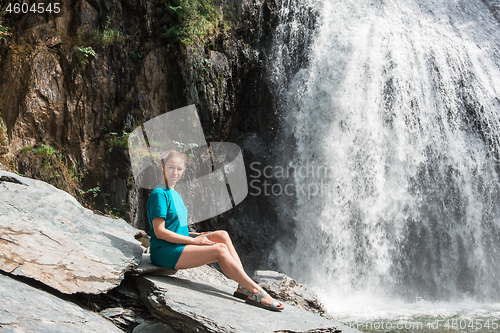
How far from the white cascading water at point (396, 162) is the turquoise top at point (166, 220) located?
5206mm

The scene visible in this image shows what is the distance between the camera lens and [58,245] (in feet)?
9.30

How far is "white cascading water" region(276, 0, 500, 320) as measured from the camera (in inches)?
310

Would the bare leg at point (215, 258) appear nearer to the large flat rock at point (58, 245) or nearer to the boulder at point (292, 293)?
the large flat rock at point (58, 245)

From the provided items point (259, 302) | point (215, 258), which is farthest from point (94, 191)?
point (259, 302)

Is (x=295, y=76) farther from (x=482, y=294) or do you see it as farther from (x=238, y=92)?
(x=482, y=294)

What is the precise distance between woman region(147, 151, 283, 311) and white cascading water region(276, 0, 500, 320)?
4.76 meters

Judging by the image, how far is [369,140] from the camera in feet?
28.1

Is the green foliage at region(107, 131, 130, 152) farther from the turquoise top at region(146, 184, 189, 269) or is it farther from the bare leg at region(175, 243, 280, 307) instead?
the bare leg at region(175, 243, 280, 307)

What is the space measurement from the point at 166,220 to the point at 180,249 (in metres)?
0.29

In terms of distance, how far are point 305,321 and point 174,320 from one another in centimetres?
109

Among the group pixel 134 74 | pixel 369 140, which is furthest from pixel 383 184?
pixel 134 74

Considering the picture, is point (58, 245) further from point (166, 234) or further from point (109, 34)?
point (109, 34)

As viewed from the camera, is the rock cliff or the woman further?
the woman

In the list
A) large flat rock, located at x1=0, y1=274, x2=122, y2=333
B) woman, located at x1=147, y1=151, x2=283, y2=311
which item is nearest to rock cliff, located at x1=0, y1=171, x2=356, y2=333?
large flat rock, located at x1=0, y1=274, x2=122, y2=333
